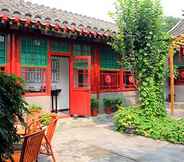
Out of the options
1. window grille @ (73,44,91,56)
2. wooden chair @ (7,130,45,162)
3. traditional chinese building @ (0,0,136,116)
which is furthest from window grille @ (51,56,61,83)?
wooden chair @ (7,130,45,162)

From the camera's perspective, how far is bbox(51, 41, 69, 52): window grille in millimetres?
11109

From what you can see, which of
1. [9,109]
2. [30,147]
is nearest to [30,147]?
[30,147]

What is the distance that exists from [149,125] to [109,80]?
4.40 meters

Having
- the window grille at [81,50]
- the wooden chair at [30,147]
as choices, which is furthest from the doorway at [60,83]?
the wooden chair at [30,147]

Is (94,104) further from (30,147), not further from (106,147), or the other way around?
(30,147)

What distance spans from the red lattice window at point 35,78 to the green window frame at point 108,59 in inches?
102

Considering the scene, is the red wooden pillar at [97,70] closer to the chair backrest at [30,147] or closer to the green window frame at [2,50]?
the green window frame at [2,50]

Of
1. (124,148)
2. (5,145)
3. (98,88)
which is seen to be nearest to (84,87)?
(98,88)

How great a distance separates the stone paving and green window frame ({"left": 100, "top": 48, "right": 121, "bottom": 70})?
136 inches

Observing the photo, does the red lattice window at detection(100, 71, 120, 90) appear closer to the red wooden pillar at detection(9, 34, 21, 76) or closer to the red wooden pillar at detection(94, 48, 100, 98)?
the red wooden pillar at detection(94, 48, 100, 98)

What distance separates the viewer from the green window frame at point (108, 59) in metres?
12.9

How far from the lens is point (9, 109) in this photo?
355cm

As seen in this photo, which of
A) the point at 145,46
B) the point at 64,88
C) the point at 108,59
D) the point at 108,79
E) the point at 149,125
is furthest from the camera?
the point at 64,88

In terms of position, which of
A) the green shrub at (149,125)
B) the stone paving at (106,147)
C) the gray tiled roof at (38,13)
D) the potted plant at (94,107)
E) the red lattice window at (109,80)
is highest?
the gray tiled roof at (38,13)
